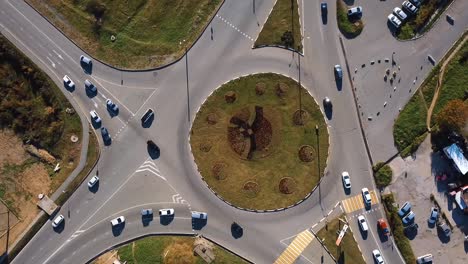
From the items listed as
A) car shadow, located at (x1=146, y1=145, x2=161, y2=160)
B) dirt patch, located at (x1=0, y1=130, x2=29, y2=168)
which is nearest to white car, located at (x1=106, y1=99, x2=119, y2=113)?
car shadow, located at (x1=146, y1=145, x2=161, y2=160)

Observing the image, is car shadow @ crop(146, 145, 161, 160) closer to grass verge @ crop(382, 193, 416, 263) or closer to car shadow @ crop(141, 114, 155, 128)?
car shadow @ crop(141, 114, 155, 128)

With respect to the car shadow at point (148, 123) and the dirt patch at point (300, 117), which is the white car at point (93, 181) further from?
the dirt patch at point (300, 117)

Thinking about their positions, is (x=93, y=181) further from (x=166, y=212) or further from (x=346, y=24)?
(x=346, y=24)

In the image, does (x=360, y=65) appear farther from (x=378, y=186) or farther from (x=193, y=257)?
(x=193, y=257)

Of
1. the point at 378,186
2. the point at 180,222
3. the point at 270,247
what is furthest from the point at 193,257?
the point at 378,186

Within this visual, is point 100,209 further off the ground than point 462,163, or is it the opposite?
point 462,163

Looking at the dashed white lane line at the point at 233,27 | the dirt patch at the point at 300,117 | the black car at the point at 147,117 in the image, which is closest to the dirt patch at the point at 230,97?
the dashed white lane line at the point at 233,27
